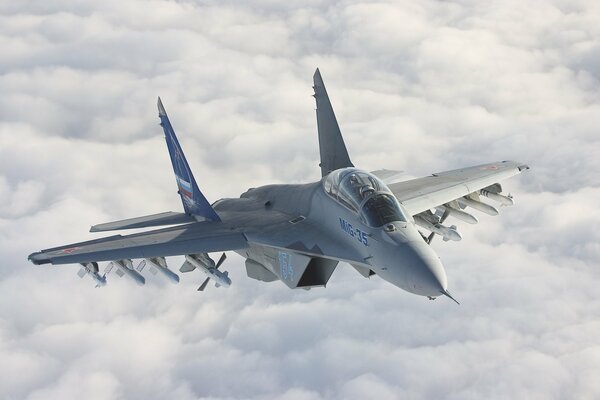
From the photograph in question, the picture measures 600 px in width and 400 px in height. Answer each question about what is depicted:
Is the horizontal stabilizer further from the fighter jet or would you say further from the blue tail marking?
the blue tail marking

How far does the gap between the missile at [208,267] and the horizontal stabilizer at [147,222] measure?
3.03 metres

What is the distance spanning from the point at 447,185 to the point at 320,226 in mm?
6188

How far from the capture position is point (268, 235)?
18859mm

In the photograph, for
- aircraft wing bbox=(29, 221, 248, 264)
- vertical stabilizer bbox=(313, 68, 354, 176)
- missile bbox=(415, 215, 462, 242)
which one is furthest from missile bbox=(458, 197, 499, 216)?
aircraft wing bbox=(29, 221, 248, 264)

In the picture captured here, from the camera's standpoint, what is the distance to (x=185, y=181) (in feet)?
73.1

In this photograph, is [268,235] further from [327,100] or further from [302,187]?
[327,100]

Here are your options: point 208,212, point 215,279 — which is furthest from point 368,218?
point 208,212

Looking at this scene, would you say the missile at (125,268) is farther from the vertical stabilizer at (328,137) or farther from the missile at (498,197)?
the missile at (498,197)

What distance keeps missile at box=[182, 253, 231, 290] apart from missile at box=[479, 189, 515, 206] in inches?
401

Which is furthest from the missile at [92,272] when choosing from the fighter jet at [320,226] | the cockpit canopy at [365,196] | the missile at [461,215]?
the missile at [461,215]

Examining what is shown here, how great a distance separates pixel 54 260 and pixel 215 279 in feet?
14.6

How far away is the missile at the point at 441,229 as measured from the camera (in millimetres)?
19828

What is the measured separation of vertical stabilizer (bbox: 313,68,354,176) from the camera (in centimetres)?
2361

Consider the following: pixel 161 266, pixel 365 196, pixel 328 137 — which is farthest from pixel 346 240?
pixel 328 137
